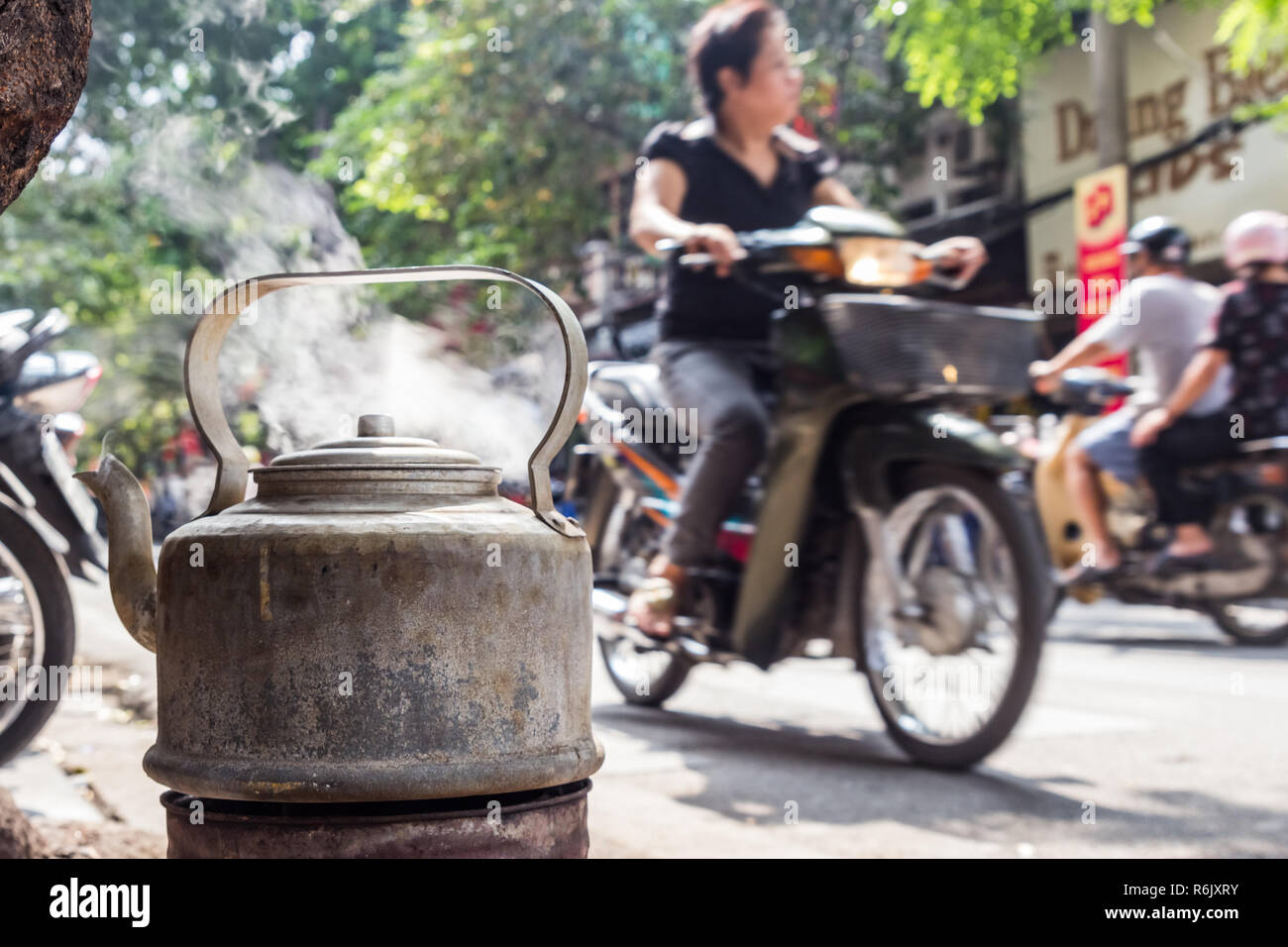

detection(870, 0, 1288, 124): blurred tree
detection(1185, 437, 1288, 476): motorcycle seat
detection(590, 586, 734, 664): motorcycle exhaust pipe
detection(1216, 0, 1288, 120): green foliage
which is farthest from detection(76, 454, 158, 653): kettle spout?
detection(870, 0, 1288, 124): blurred tree

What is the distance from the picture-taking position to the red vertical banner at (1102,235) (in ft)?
43.8

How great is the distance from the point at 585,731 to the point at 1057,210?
16.0 metres

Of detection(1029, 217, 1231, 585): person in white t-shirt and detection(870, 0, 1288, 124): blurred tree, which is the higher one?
detection(870, 0, 1288, 124): blurred tree

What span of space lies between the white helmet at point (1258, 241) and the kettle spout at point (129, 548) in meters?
5.32

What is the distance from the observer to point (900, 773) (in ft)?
13.8

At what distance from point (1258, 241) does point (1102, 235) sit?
26.7 ft

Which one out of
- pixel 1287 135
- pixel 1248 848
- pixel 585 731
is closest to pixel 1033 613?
pixel 1248 848

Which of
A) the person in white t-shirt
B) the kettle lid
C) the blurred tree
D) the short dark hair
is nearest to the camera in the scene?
the kettle lid

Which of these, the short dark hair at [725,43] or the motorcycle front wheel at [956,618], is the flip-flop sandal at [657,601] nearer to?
the motorcycle front wheel at [956,618]

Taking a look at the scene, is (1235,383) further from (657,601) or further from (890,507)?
(657,601)

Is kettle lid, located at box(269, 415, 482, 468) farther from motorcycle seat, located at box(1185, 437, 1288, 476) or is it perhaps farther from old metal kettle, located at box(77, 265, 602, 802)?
motorcycle seat, located at box(1185, 437, 1288, 476)

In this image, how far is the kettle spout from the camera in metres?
2.14

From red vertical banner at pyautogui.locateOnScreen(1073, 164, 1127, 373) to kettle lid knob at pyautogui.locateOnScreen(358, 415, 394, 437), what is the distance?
39.8 feet

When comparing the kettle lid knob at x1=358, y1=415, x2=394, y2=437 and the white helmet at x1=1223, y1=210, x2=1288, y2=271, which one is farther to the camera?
the white helmet at x1=1223, y1=210, x2=1288, y2=271
